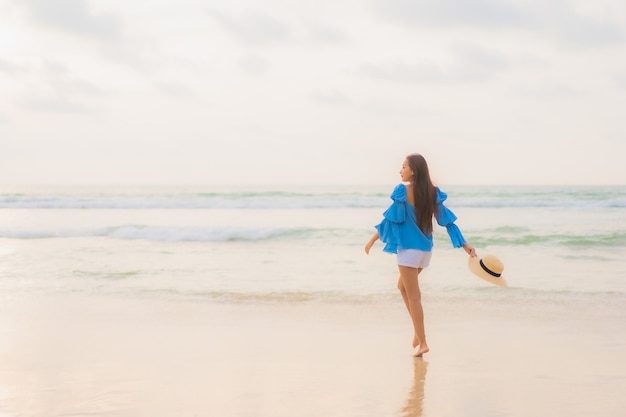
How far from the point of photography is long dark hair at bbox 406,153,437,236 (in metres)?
5.33

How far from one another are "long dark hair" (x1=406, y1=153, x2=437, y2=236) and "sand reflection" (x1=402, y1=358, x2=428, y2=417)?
1.07 m

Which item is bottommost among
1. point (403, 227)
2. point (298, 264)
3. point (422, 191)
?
point (298, 264)

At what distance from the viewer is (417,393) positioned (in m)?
4.48

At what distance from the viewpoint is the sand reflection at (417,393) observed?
411 centimetres

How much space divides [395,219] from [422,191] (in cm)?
31

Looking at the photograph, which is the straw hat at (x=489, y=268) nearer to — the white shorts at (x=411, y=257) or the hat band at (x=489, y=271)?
the hat band at (x=489, y=271)

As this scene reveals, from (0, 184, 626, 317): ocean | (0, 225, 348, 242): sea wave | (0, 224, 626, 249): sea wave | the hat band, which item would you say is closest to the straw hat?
the hat band

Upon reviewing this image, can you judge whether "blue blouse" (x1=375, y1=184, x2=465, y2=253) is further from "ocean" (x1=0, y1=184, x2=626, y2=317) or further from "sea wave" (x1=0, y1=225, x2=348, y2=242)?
"sea wave" (x1=0, y1=225, x2=348, y2=242)

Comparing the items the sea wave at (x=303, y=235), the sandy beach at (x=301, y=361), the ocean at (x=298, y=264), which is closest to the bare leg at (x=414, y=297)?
the sandy beach at (x=301, y=361)

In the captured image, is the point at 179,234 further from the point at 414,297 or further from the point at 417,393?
the point at 417,393

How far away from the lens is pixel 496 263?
17.9ft

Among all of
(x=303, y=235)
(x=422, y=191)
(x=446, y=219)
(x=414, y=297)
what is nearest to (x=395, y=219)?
(x=422, y=191)

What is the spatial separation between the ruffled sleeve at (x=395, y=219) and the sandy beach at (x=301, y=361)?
0.93 meters

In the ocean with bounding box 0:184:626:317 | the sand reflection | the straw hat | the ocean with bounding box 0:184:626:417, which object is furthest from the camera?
the ocean with bounding box 0:184:626:317
